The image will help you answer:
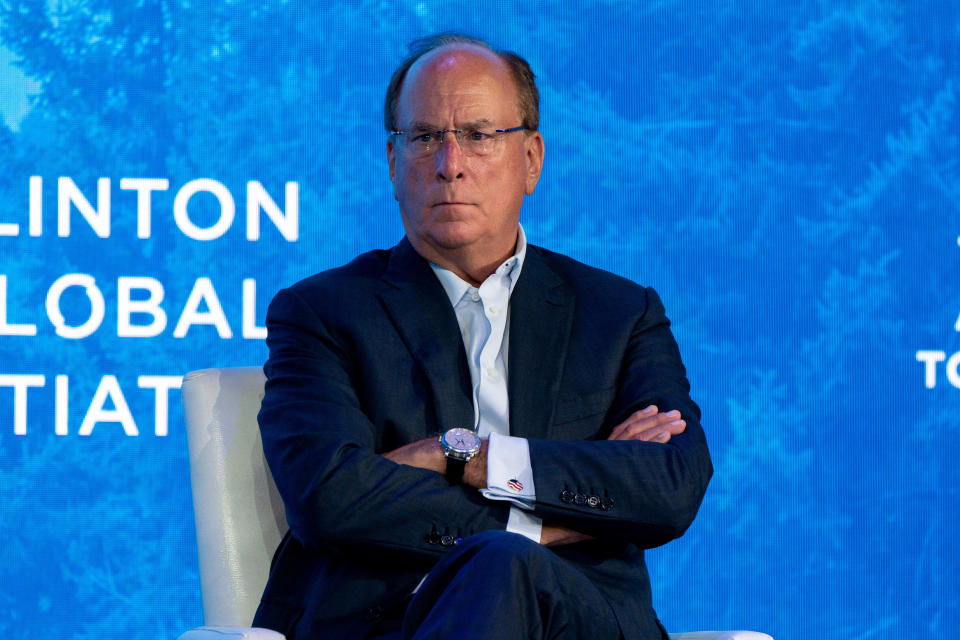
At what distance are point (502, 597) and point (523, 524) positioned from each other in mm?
405

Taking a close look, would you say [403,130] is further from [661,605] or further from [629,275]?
[661,605]

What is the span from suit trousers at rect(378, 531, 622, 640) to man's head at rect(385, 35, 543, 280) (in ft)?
2.68

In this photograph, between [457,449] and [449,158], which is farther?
[449,158]

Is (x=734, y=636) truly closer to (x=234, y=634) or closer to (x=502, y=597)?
(x=502, y=597)

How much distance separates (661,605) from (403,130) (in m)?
1.63

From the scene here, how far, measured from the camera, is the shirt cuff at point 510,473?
2098 mm

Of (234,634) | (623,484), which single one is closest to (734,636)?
(623,484)

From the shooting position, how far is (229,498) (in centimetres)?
231

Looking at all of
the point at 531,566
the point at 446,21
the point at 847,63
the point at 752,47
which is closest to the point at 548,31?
the point at 446,21

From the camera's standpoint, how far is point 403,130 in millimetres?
2498

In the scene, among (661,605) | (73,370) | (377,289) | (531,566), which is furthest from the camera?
(661,605)

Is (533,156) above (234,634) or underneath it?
above

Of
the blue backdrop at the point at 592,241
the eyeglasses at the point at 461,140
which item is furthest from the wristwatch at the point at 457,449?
the blue backdrop at the point at 592,241

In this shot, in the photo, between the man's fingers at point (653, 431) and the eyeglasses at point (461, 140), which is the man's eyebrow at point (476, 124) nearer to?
the eyeglasses at point (461, 140)
